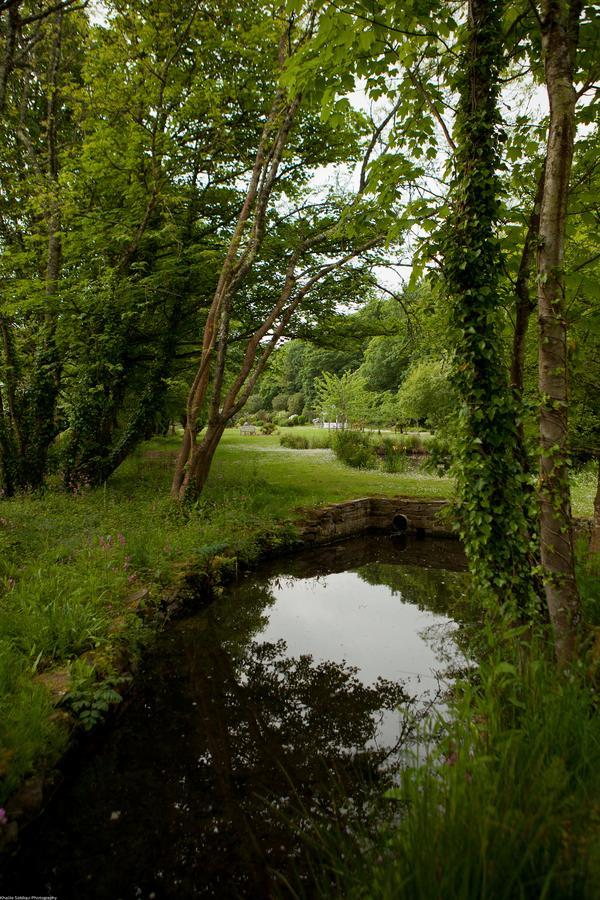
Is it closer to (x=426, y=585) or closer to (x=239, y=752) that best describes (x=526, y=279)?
(x=239, y=752)

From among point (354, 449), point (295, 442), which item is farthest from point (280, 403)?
point (354, 449)

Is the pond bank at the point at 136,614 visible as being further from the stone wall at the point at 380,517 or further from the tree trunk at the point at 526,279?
the tree trunk at the point at 526,279

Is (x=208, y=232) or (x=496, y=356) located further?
(x=208, y=232)

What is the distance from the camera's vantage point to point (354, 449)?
59.3 ft

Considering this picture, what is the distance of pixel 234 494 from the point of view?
10.2m

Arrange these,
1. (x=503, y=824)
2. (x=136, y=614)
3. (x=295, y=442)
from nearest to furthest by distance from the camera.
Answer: (x=503, y=824) → (x=136, y=614) → (x=295, y=442)

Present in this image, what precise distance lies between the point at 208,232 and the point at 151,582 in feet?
25.6

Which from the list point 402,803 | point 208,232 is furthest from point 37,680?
point 208,232

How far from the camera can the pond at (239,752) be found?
2.38m

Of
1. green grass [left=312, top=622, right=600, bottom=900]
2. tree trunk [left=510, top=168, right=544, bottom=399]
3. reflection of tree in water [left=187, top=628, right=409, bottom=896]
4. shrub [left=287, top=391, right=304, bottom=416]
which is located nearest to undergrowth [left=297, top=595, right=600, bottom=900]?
green grass [left=312, top=622, right=600, bottom=900]

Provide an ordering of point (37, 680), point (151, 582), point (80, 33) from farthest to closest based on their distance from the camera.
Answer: point (80, 33) → point (151, 582) → point (37, 680)

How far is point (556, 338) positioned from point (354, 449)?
15441mm

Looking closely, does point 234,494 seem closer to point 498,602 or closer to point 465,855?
point 498,602

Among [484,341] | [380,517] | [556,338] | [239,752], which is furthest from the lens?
[380,517]
